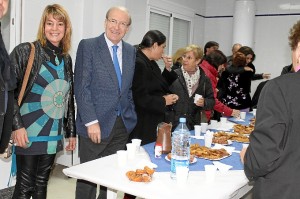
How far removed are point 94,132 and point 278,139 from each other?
1.22 metres

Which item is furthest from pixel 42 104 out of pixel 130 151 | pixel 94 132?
pixel 130 151

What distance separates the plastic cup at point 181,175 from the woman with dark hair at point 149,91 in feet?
3.18

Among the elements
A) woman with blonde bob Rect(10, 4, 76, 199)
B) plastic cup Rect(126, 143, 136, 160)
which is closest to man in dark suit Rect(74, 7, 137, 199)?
woman with blonde bob Rect(10, 4, 76, 199)

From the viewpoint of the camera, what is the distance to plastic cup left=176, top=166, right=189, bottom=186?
1.47 m

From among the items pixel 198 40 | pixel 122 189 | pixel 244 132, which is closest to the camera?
pixel 122 189

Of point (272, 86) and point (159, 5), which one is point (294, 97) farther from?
point (159, 5)

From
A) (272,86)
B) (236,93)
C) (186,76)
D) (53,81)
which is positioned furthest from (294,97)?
(236,93)

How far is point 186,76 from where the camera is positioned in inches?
115

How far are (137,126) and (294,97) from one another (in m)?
1.47

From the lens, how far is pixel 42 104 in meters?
1.96

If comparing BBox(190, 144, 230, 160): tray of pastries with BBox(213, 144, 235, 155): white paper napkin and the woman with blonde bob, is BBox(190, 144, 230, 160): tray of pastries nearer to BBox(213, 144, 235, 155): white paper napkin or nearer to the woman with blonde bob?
BBox(213, 144, 235, 155): white paper napkin

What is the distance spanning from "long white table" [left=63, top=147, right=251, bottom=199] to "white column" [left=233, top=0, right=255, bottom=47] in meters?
4.98

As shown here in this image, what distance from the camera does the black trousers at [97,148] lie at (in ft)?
6.91

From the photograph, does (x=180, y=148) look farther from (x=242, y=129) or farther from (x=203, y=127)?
(x=242, y=129)
